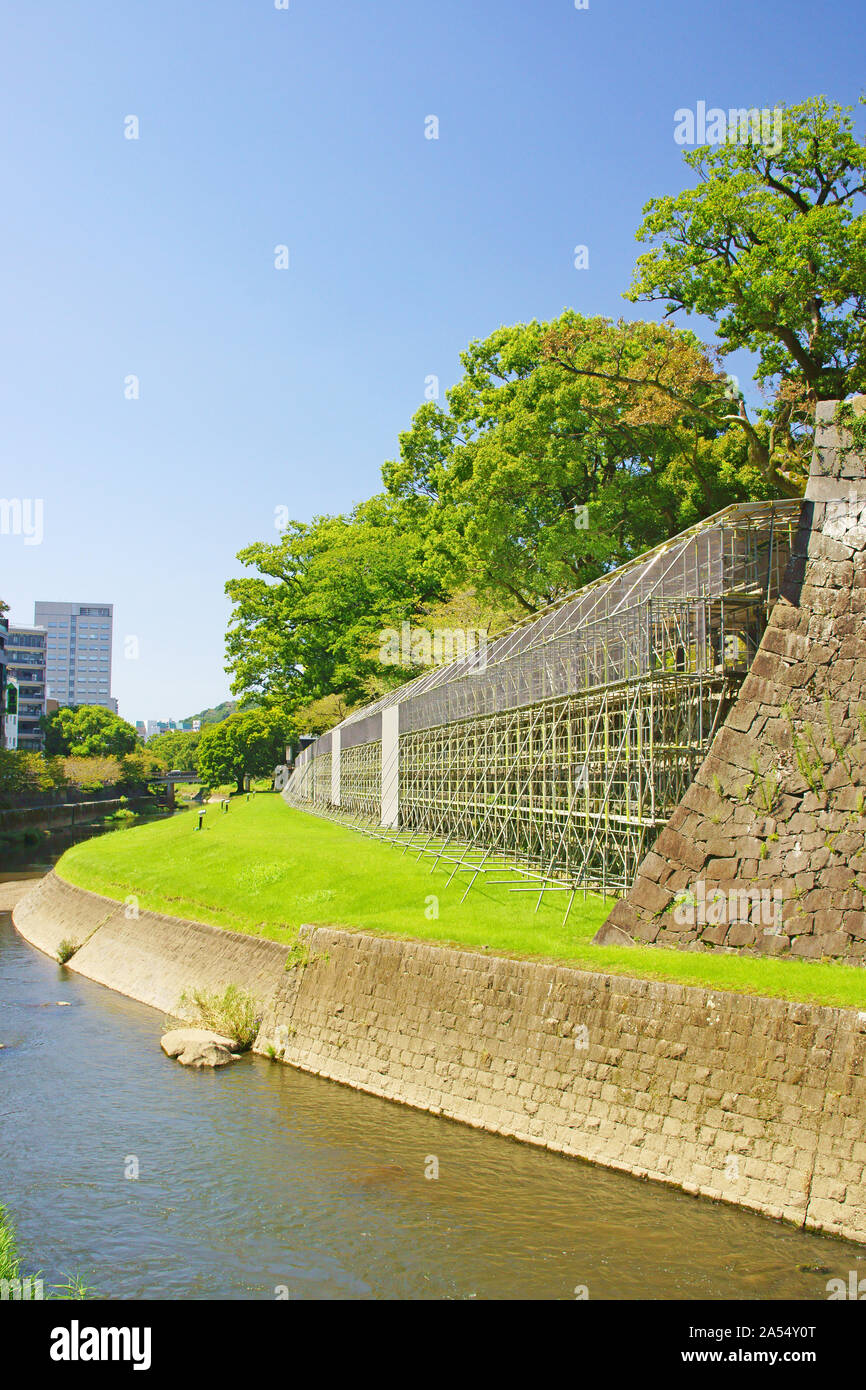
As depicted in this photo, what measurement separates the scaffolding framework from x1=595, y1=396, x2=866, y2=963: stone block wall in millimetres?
1305

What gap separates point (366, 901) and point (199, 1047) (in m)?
4.96

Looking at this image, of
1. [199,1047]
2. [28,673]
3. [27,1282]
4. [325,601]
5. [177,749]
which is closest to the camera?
[27,1282]

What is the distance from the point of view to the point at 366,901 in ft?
73.5

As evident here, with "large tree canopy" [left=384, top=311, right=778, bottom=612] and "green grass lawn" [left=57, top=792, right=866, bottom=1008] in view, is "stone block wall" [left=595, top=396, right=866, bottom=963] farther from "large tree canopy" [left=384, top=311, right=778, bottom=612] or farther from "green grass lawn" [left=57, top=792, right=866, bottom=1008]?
"large tree canopy" [left=384, top=311, right=778, bottom=612]

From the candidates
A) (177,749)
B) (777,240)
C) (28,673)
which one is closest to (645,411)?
(777,240)

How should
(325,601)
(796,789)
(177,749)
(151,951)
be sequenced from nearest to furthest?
(796,789) < (151,951) < (325,601) < (177,749)

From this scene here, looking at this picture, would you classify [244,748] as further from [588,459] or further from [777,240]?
[777,240]

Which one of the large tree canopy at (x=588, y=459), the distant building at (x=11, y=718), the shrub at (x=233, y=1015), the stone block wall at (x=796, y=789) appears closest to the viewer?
the stone block wall at (x=796, y=789)

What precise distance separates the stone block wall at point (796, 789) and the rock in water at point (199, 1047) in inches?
306

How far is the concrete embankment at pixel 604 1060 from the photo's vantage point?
1092cm

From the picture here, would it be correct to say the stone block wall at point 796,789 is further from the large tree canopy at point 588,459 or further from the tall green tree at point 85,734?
the tall green tree at point 85,734

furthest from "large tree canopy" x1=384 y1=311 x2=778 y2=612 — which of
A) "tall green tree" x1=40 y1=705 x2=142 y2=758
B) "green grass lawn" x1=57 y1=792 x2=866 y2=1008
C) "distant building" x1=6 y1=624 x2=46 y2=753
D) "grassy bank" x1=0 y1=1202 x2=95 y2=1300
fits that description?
"distant building" x1=6 y1=624 x2=46 y2=753

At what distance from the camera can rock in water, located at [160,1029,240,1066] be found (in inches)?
728

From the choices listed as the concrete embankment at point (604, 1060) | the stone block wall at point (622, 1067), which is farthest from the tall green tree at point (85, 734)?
the stone block wall at point (622, 1067)
